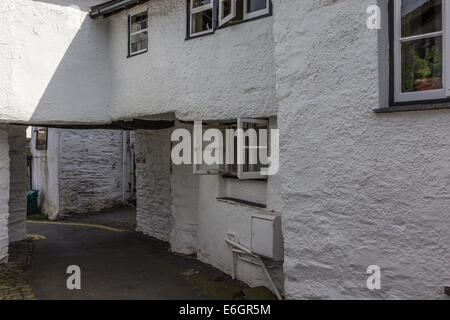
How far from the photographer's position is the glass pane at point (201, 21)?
7195mm

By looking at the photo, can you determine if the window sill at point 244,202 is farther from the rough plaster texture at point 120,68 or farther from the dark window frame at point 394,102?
the dark window frame at point 394,102

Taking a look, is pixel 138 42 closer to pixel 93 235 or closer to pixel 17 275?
pixel 17 275

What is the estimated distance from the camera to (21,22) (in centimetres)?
772

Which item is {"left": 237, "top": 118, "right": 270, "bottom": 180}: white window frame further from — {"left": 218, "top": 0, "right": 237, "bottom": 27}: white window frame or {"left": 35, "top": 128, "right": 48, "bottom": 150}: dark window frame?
{"left": 35, "top": 128, "right": 48, "bottom": 150}: dark window frame

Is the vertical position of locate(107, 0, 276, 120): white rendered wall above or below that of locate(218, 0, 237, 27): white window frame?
below

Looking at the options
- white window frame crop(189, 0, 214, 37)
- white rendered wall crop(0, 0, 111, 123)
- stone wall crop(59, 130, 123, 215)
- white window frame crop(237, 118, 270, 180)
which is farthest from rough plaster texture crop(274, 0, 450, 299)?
stone wall crop(59, 130, 123, 215)

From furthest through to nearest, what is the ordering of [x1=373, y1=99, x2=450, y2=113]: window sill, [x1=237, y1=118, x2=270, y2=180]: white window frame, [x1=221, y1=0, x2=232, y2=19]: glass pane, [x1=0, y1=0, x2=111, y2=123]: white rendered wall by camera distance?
[x1=0, y1=0, x2=111, y2=123]: white rendered wall, [x1=221, y1=0, x2=232, y2=19]: glass pane, [x1=237, y1=118, x2=270, y2=180]: white window frame, [x1=373, y1=99, x2=450, y2=113]: window sill

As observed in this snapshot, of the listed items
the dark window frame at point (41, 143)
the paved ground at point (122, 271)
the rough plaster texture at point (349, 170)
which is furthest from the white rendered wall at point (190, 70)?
the dark window frame at point (41, 143)

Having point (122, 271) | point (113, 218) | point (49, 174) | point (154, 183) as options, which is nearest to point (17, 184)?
point (154, 183)

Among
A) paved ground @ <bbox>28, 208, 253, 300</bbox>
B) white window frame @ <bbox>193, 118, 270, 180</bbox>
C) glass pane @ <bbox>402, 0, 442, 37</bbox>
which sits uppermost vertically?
glass pane @ <bbox>402, 0, 442, 37</bbox>

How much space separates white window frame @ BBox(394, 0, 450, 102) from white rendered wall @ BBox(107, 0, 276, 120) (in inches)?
88.0

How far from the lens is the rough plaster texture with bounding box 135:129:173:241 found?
10828 millimetres

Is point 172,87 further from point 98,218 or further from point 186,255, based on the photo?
point 98,218

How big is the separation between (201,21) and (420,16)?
4389mm
